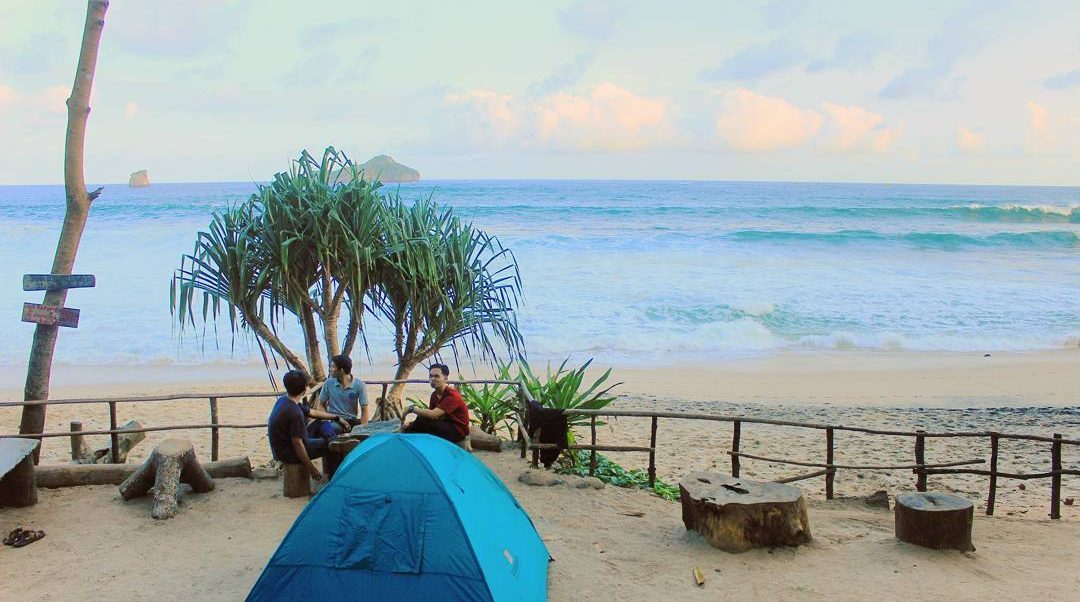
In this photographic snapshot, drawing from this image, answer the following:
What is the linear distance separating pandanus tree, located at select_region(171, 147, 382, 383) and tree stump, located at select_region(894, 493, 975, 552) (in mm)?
4644

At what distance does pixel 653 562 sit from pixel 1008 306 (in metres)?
18.8

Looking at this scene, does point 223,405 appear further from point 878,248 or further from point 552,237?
point 878,248

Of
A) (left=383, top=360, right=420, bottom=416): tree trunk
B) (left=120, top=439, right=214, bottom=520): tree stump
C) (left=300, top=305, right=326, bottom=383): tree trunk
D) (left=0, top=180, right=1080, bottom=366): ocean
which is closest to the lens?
(left=120, top=439, right=214, bottom=520): tree stump

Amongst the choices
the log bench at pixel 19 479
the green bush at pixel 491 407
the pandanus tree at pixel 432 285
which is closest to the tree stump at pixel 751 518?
the pandanus tree at pixel 432 285

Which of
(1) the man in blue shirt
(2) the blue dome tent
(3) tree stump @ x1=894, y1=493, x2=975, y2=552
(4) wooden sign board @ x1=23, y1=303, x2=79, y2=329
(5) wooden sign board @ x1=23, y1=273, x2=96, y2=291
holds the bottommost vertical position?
(3) tree stump @ x1=894, y1=493, x2=975, y2=552

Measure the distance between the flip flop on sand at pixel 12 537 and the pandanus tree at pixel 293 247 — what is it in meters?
2.05

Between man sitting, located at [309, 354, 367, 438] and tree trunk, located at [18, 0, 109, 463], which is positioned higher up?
tree trunk, located at [18, 0, 109, 463]

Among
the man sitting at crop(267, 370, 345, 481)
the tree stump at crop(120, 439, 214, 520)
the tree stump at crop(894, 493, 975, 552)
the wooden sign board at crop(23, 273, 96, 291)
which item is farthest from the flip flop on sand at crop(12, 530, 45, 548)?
the tree stump at crop(894, 493, 975, 552)

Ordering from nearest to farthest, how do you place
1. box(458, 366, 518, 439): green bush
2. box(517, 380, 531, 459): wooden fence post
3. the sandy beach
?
1. the sandy beach
2. box(517, 380, 531, 459): wooden fence post
3. box(458, 366, 518, 439): green bush

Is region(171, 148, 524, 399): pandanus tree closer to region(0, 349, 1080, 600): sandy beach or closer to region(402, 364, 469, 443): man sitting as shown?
region(402, 364, 469, 443): man sitting

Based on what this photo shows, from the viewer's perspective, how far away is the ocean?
17.0 meters

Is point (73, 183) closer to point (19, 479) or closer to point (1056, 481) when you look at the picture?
point (19, 479)

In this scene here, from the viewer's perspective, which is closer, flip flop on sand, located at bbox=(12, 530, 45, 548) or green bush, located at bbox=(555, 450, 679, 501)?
flip flop on sand, located at bbox=(12, 530, 45, 548)

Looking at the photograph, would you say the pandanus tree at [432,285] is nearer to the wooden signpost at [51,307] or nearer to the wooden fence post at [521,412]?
the wooden fence post at [521,412]
